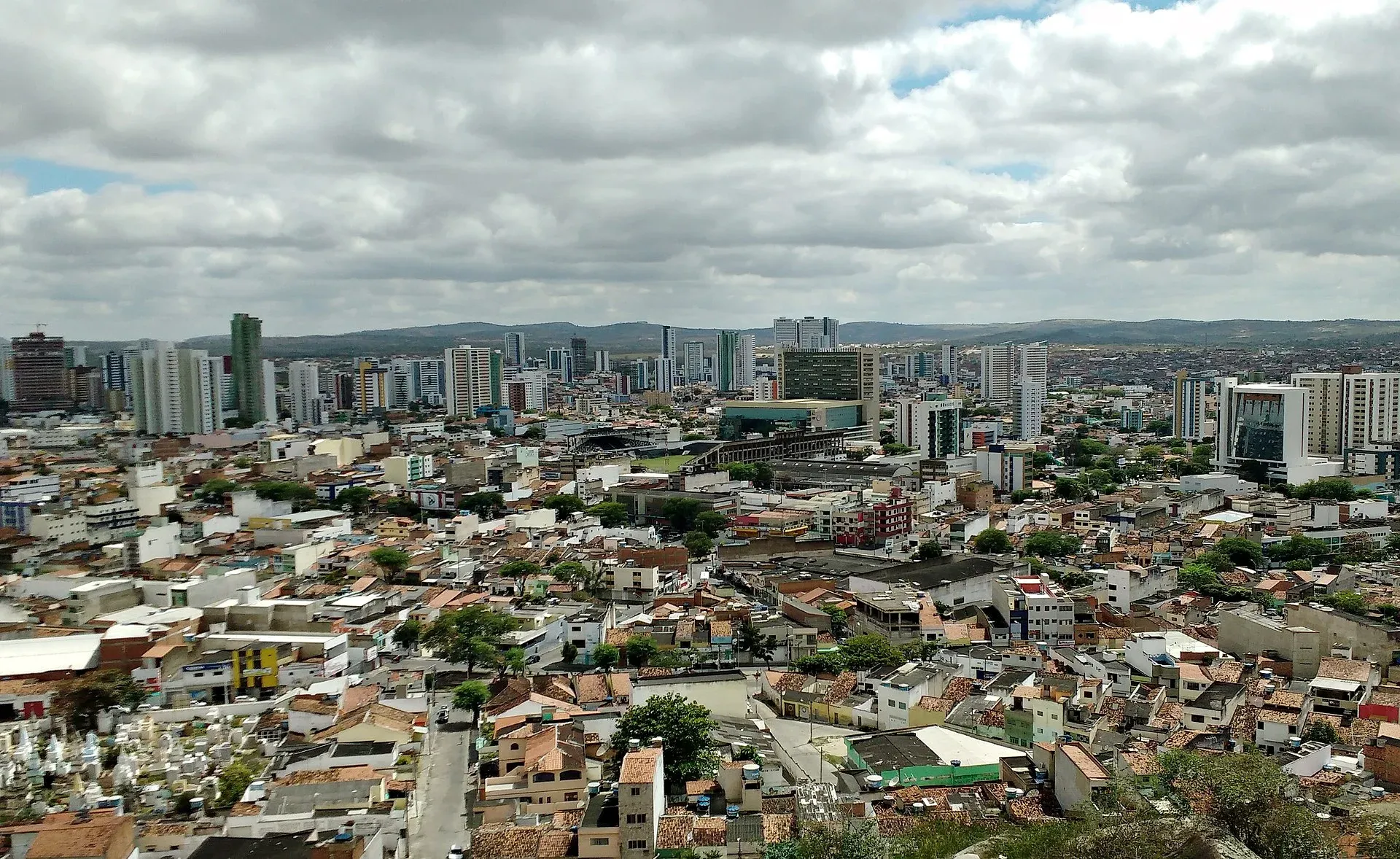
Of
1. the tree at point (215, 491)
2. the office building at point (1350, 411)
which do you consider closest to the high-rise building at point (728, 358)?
the office building at point (1350, 411)

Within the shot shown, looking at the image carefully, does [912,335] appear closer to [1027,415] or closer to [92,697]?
[1027,415]

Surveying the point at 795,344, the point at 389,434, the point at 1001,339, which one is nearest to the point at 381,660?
the point at 389,434

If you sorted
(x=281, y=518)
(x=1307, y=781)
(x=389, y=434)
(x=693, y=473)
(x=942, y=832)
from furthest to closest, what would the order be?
1. (x=389, y=434)
2. (x=693, y=473)
3. (x=281, y=518)
4. (x=1307, y=781)
5. (x=942, y=832)

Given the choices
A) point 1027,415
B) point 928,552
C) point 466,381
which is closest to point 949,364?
→ point 1027,415

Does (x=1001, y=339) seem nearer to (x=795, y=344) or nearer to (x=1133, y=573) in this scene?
(x=795, y=344)

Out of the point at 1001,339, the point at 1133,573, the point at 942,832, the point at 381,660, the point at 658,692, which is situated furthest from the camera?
the point at 1001,339

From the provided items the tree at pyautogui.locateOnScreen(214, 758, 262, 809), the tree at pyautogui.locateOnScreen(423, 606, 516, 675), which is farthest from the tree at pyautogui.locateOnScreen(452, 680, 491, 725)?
the tree at pyautogui.locateOnScreen(214, 758, 262, 809)
